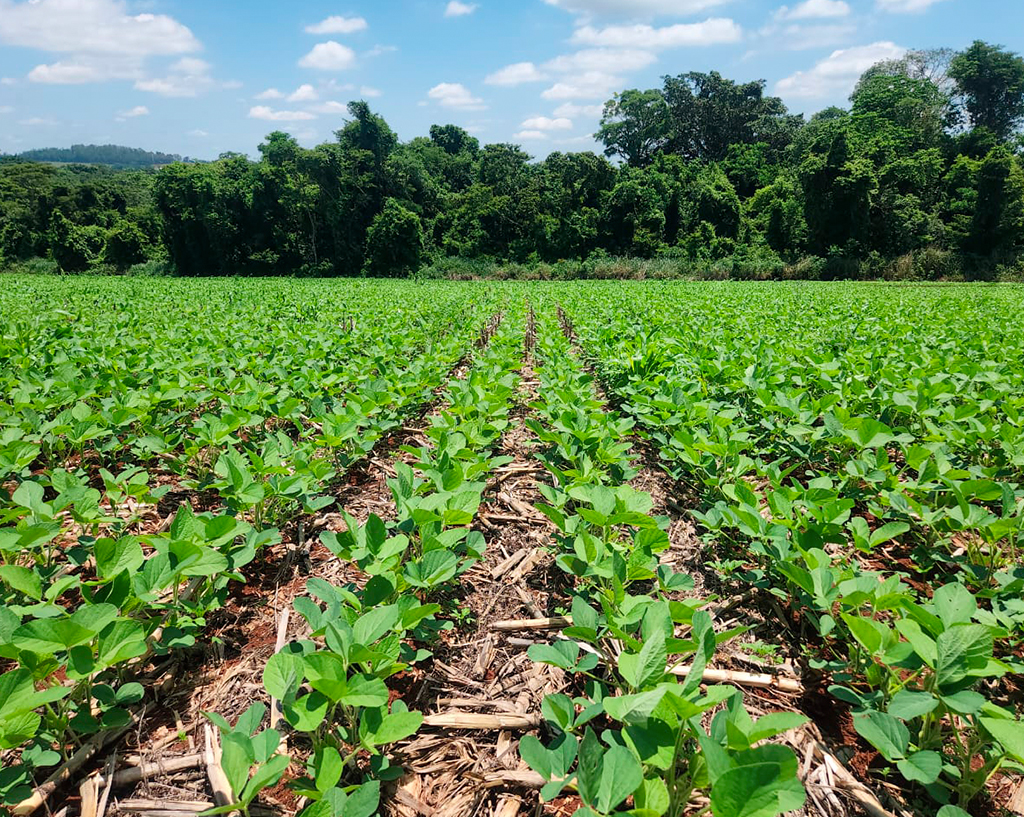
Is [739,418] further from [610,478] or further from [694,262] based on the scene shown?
[694,262]

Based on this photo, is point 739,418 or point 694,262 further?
point 694,262

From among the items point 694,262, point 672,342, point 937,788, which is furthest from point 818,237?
point 937,788

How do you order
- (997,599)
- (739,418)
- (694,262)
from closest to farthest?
(997,599)
(739,418)
(694,262)

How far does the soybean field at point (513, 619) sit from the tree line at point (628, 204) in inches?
1428

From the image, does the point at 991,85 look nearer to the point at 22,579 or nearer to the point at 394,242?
the point at 394,242

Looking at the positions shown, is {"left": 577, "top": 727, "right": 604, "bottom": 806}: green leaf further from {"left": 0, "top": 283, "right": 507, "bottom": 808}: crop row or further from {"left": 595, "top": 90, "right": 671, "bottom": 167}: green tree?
{"left": 595, "top": 90, "right": 671, "bottom": 167}: green tree

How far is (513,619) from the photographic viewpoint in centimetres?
247

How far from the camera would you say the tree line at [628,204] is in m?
32.9

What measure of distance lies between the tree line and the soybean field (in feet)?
119

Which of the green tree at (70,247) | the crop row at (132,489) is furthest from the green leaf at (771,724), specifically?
the green tree at (70,247)

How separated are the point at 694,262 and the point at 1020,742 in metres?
39.7

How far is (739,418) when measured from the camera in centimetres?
425

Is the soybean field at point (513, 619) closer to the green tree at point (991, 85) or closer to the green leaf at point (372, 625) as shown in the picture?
the green leaf at point (372, 625)

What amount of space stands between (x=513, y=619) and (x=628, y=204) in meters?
44.8
